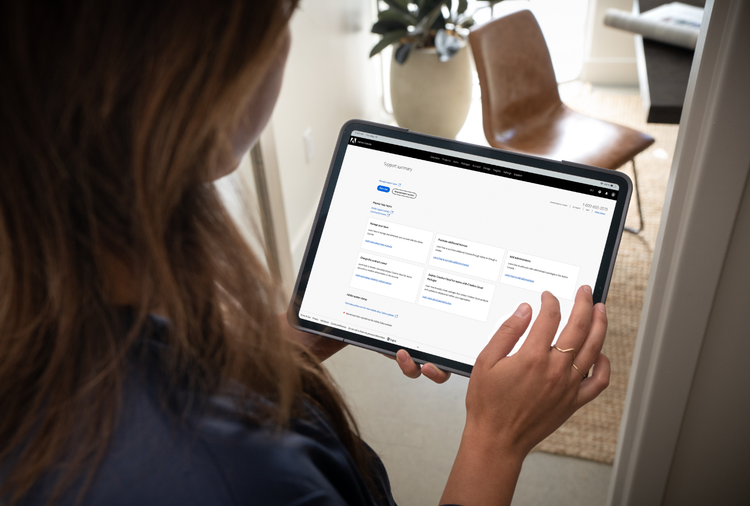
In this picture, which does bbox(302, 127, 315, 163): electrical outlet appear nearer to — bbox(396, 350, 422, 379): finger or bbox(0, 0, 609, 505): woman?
bbox(396, 350, 422, 379): finger

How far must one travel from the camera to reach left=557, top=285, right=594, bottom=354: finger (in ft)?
2.07

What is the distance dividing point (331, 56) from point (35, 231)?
84.7 inches

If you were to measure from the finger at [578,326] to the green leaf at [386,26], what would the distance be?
7.38 feet

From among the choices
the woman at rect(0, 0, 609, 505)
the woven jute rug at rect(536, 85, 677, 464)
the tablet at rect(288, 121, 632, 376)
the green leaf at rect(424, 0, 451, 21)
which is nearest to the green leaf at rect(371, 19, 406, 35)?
the green leaf at rect(424, 0, 451, 21)

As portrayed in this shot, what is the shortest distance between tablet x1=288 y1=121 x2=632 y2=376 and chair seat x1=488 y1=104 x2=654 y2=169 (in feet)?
4.27

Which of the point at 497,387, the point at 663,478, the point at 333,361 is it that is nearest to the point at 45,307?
the point at 497,387

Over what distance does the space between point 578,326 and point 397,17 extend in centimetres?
226

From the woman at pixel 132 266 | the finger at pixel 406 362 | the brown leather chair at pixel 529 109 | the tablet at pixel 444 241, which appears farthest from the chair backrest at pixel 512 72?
the woman at pixel 132 266

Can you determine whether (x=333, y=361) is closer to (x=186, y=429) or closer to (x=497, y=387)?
(x=497, y=387)

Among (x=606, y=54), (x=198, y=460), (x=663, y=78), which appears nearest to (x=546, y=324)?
(x=198, y=460)

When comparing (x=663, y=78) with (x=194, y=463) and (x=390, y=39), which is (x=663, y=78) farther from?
(x=194, y=463)

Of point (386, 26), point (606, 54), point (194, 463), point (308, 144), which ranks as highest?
point (606, 54)

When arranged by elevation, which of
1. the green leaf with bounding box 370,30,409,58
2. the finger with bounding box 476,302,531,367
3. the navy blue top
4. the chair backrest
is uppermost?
the green leaf with bounding box 370,30,409,58

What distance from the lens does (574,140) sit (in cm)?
210
